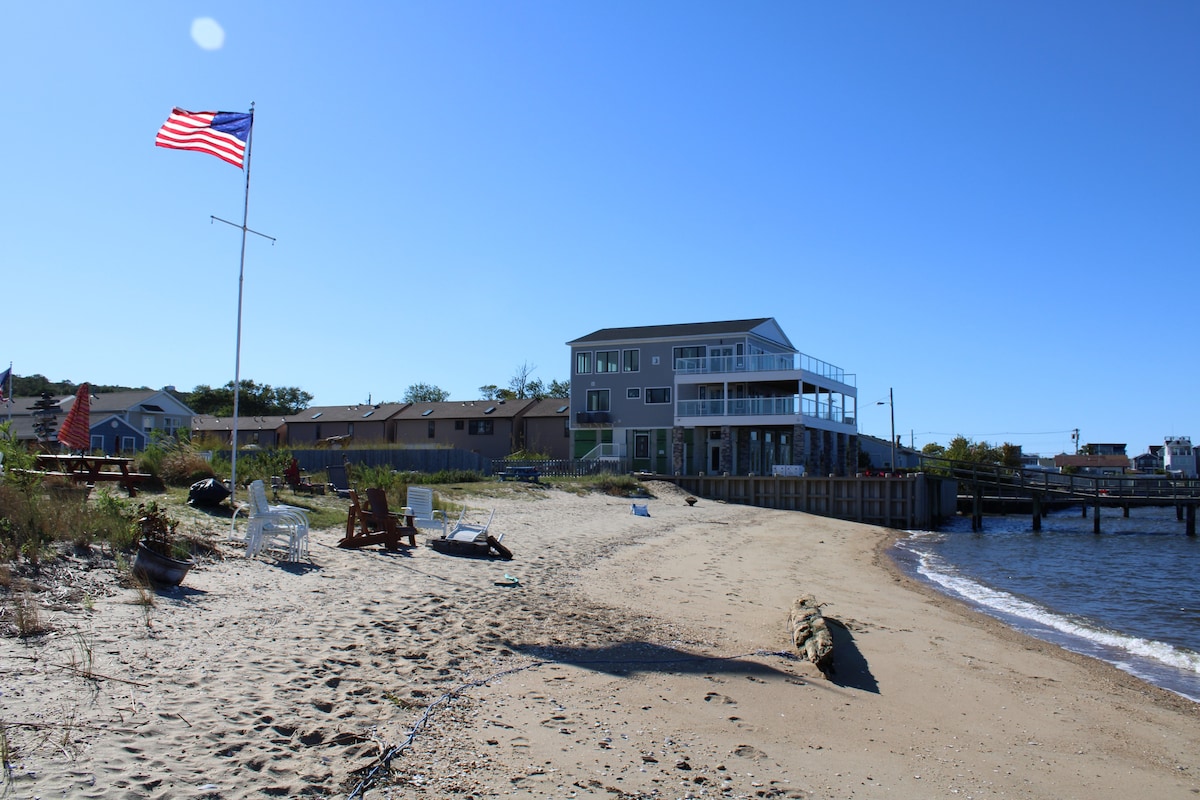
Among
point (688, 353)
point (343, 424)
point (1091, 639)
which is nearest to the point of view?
point (1091, 639)

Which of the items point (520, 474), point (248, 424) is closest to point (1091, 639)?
point (520, 474)

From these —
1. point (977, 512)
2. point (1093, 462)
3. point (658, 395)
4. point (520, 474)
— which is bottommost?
point (977, 512)

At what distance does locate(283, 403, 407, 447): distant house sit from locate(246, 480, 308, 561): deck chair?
50.1 m

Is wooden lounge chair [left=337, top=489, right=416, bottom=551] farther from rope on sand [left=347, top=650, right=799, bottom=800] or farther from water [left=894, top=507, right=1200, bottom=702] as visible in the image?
water [left=894, top=507, right=1200, bottom=702]

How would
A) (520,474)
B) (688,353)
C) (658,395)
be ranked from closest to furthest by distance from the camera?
(520,474), (688,353), (658,395)

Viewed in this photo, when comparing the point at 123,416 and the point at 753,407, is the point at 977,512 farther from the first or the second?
the point at 123,416

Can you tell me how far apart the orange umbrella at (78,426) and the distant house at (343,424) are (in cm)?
4230

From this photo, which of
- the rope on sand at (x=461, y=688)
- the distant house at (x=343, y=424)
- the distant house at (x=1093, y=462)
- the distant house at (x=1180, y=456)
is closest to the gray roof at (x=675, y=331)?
the distant house at (x=343, y=424)

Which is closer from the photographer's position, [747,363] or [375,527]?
[375,527]

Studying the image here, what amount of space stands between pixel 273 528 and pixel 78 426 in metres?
9.67

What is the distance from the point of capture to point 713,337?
46781 mm

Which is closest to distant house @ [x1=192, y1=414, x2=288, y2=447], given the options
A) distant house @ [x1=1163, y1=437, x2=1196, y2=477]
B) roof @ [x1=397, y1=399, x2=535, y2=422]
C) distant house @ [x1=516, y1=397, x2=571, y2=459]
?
roof @ [x1=397, y1=399, x2=535, y2=422]

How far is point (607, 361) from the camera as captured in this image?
165ft

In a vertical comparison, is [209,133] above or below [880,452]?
above
